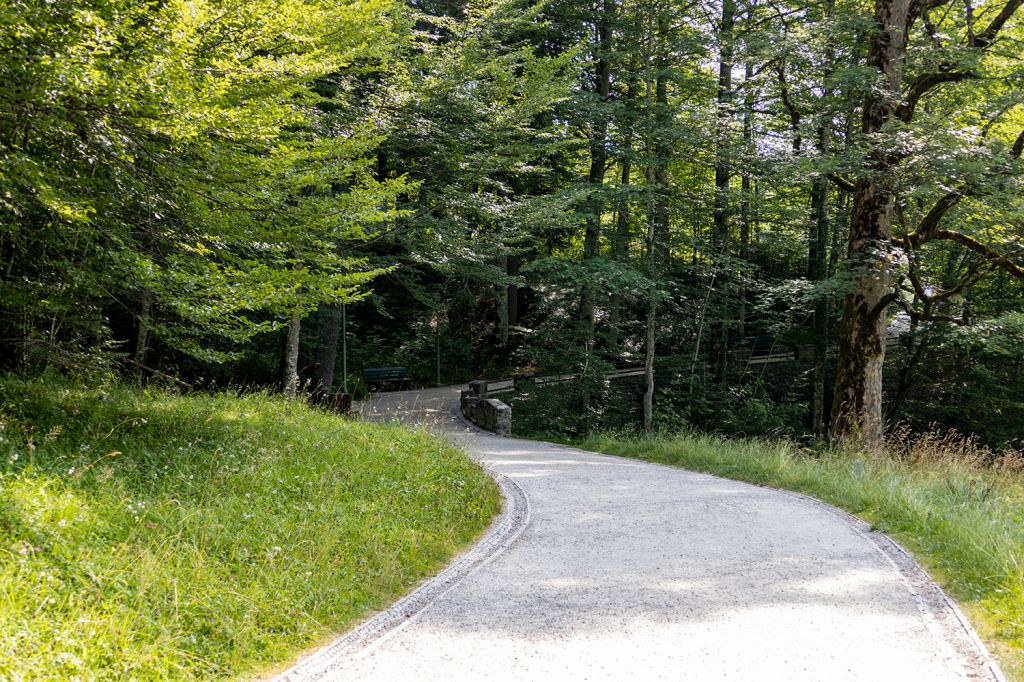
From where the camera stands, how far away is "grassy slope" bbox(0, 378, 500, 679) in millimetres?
3646

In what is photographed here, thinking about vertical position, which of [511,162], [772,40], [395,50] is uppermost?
[772,40]

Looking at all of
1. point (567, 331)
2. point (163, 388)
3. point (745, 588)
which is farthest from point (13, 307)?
point (567, 331)

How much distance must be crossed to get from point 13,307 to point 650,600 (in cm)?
740

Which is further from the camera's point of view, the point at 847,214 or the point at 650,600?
the point at 847,214

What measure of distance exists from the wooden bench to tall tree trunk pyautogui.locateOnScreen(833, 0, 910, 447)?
49.2ft

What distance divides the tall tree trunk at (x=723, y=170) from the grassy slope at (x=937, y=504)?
6902 millimetres

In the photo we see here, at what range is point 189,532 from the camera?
193 inches

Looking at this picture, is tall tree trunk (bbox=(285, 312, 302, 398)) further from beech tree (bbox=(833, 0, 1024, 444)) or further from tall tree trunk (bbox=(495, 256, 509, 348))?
tall tree trunk (bbox=(495, 256, 509, 348))

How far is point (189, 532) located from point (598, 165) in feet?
54.7

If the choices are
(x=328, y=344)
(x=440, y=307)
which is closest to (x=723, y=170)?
(x=440, y=307)

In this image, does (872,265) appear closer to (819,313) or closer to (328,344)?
(819,313)

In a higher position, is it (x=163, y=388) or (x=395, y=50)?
(x=395, y=50)

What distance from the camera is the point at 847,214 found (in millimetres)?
19578

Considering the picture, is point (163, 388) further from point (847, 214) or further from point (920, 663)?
point (847, 214)
